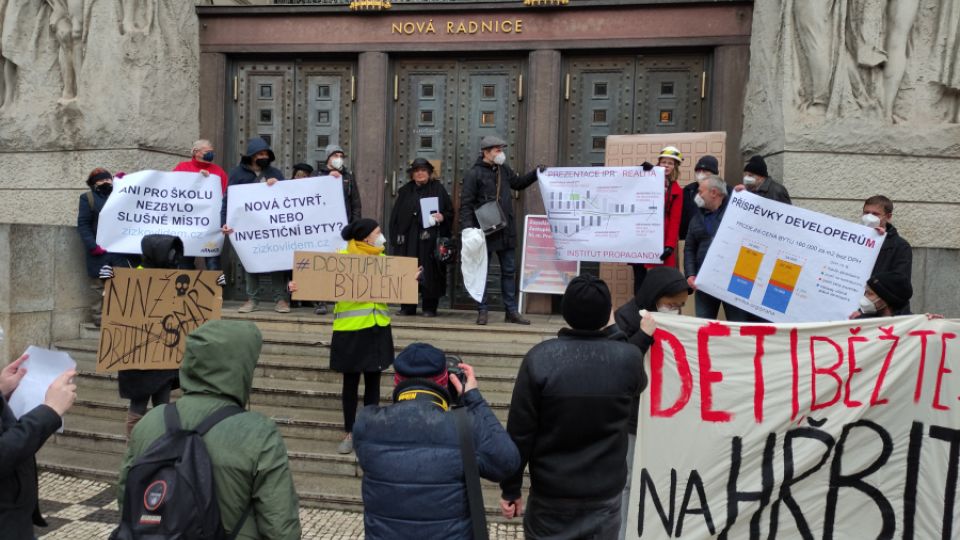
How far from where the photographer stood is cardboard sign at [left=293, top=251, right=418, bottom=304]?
5.50 meters

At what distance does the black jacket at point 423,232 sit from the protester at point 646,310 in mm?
4643

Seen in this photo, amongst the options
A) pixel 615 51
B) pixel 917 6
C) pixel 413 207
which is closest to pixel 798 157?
pixel 917 6

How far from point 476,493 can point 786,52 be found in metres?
6.98

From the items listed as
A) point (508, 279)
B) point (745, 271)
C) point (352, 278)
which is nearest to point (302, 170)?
point (508, 279)

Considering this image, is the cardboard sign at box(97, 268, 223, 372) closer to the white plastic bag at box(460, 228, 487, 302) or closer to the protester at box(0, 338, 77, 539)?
the protester at box(0, 338, 77, 539)

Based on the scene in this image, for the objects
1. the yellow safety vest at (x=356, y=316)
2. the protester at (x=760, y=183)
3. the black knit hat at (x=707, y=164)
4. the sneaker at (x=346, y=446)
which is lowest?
the sneaker at (x=346, y=446)

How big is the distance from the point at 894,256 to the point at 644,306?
103 inches

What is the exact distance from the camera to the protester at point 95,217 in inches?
291

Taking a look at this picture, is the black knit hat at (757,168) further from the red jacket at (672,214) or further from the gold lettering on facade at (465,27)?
the gold lettering on facade at (465,27)

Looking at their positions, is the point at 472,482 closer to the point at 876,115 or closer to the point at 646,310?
the point at 646,310

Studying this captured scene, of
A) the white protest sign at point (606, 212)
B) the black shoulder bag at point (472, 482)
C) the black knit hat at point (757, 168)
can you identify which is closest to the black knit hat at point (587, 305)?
the black shoulder bag at point (472, 482)

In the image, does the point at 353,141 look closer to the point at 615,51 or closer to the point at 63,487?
the point at 615,51

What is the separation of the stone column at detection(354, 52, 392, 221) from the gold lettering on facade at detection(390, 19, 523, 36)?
1.37ft

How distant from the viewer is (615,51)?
9.47 meters
